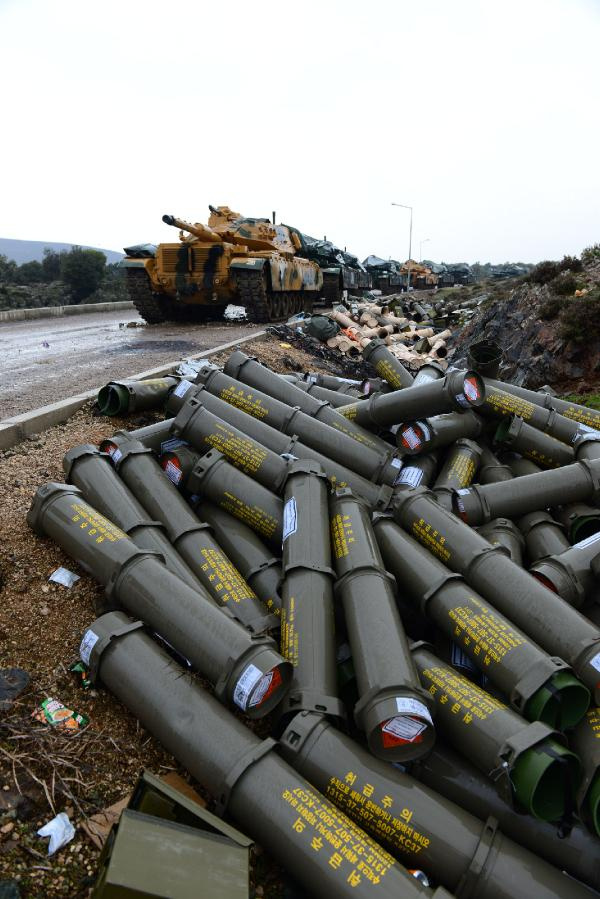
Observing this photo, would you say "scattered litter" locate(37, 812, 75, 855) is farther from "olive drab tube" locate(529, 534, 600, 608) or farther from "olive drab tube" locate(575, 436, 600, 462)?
"olive drab tube" locate(575, 436, 600, 462)

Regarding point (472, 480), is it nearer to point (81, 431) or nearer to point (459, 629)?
point (459, 629)

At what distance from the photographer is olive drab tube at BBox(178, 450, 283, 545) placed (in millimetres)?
4031

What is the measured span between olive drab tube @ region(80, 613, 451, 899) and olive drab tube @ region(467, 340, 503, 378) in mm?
3989

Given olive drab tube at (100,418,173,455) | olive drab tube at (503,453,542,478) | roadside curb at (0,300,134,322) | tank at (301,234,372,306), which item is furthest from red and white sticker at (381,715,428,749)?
tank at (301,234,372,306)

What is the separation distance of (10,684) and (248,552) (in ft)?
5.06

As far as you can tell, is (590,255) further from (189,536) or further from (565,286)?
(189,536)

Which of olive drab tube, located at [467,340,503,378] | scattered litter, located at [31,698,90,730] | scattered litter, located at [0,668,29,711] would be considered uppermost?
olive drab tube, located at [467,340,503,378]

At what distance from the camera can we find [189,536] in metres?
3.88

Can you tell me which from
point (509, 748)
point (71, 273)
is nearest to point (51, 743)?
point (509, 748)

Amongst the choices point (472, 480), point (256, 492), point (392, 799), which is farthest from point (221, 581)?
point (472, 480)

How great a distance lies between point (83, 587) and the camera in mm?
3619

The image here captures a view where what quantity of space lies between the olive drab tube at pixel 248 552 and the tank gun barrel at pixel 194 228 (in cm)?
1176

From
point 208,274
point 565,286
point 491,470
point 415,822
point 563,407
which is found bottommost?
point 415,822

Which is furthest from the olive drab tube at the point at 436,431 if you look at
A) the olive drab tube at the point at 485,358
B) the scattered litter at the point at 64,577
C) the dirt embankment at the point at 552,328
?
the dirt embankment at the point at 552,328
